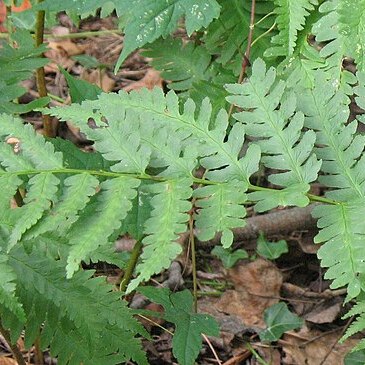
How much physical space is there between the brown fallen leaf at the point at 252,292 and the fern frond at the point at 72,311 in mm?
945

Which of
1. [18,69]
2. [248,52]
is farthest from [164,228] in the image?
[18,69]

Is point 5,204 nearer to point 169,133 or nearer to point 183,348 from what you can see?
point 169,133

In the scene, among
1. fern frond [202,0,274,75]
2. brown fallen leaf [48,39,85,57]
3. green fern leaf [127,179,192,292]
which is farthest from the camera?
brown fallen leaf [48,39,85,57]

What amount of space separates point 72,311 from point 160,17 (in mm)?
842

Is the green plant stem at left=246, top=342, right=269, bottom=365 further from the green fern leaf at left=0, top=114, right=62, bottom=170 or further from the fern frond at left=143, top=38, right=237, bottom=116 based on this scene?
the green fern leaf at left=0, top=114, right=62, bottom=170

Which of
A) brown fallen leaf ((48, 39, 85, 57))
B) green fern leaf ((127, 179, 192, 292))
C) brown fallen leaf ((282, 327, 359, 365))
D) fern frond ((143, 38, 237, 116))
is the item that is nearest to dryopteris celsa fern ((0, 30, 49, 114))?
fern frond ((143, 38, 237, 116))

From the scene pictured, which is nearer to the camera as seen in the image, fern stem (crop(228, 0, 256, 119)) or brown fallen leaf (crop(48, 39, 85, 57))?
fern stem (crop(228, 0, 256, 119))

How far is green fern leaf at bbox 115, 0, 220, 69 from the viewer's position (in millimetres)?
1909

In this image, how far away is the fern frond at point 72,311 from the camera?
1622 millimetres

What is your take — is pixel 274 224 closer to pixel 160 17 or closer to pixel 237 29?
pixel 237 29

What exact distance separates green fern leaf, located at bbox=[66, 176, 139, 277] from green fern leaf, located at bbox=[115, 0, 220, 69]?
0.61 meters

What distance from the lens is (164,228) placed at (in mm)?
1325

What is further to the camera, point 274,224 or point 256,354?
point 274,224

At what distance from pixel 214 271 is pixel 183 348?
0.90 m
